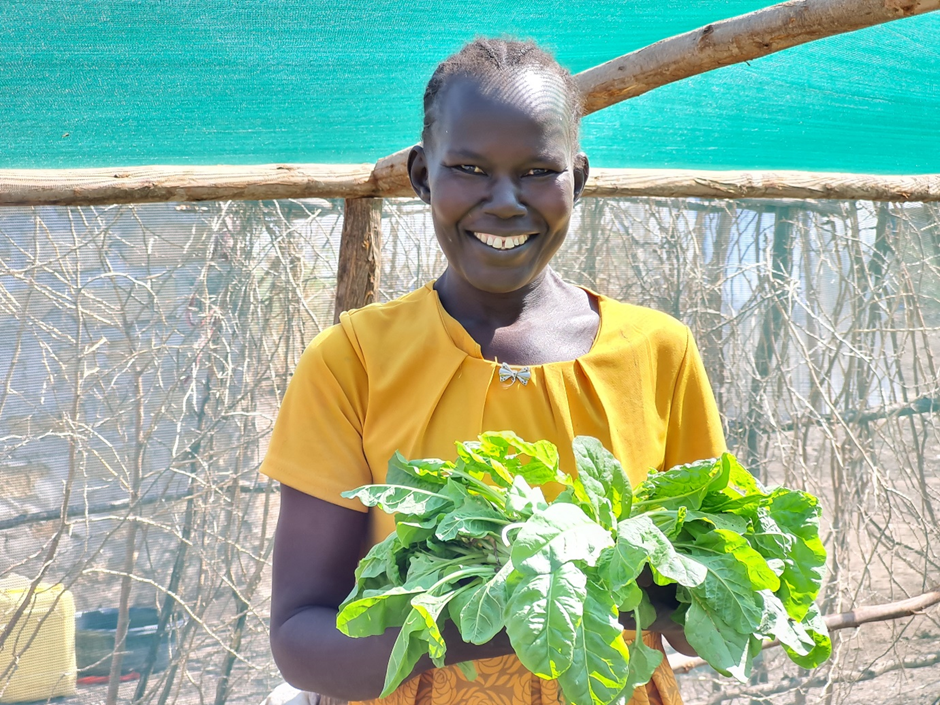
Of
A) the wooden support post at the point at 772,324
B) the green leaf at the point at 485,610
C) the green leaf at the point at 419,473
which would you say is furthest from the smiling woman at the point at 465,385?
the wooden support post at the point at 772,324

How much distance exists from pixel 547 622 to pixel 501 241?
58 cm

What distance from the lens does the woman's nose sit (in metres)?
1.30

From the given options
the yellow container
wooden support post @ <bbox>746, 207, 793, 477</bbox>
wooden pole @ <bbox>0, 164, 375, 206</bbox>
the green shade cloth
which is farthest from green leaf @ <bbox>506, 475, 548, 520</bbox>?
wooden support post @ <bbox>746, 207, 793, 477</bbox>

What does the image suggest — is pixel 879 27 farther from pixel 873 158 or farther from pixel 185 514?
pixel 185 514

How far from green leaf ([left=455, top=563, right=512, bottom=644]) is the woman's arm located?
192mm

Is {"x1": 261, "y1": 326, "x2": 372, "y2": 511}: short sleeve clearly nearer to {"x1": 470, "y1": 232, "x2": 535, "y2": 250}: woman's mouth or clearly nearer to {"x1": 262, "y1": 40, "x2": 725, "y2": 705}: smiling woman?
{"x1": 262, "y1": 40, "x2": 725, "y2": 705}: smiling woman

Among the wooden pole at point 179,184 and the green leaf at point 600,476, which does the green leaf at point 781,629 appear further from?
the wooden pole at point 179,184

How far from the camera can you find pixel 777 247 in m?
3.94

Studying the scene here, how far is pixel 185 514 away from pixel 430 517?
206 centimetres

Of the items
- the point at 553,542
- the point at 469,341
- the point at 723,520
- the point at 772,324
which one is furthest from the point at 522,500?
the point at 772,324

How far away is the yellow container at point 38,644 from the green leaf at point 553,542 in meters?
2.26

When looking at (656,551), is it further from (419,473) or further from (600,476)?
(419,473)

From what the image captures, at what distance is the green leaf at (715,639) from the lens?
3.60ft

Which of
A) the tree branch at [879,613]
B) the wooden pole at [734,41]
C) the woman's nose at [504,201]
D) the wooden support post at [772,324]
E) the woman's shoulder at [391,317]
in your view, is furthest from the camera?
the wooden support post at [772,324]
